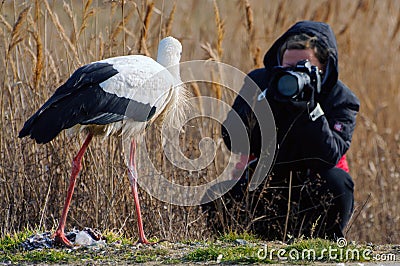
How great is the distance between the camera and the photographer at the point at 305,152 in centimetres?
625

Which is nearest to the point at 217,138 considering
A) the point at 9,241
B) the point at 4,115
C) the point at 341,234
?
the point at 341,234

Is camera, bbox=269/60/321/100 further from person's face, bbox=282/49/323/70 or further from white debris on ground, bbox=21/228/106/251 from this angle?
white debris on ground, bbox=21/228/106/251

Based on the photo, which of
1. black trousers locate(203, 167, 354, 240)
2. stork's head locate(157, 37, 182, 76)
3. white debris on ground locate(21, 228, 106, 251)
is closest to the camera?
white debris on ground locate(21, 228, 106, 251)

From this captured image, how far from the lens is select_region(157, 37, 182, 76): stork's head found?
18.7 ft

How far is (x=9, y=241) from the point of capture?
5266 mm

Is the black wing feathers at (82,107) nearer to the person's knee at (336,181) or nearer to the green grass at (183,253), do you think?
the green grass at (183,253)

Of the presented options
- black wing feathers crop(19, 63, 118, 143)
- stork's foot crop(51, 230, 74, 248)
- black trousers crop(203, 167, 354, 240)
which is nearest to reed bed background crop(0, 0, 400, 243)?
black trousers crop(203, 167, 354, 240)

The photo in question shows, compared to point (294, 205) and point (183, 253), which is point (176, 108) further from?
point (294, 205)

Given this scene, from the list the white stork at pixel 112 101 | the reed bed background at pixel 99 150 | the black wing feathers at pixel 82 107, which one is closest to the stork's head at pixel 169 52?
the white stork at pixel 112 101

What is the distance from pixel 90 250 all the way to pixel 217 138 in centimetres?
225

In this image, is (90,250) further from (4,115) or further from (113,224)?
(4,115)

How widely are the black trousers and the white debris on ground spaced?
1.29 meters

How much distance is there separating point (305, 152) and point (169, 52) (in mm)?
1499

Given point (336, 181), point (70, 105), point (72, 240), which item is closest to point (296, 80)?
point (336, 181)
